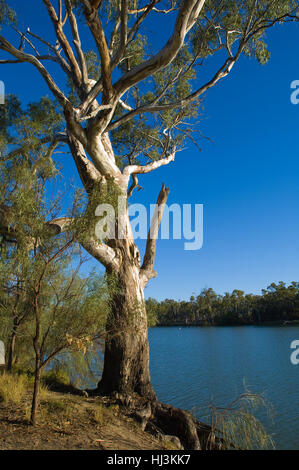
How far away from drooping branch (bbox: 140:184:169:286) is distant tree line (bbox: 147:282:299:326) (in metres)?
33.2

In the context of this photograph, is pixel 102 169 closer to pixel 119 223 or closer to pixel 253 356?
pixel 119 223

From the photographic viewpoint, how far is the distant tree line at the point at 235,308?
4197cm

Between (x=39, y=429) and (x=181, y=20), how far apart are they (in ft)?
15.3

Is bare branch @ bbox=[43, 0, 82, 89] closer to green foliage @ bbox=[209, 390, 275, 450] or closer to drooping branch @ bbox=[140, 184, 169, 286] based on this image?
drooping branch @ bbox=[140, 184, 169, 286]

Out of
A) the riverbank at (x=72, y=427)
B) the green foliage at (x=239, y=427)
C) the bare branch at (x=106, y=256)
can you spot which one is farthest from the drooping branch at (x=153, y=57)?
the green foliage at (x=239, y=427)

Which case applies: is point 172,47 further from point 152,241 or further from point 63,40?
point 152,241

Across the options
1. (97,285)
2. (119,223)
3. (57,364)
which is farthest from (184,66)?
(57,364)

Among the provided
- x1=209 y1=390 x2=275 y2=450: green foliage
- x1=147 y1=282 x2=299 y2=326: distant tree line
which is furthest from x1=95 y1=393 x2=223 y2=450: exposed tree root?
x1=147 y1=282 x2=299 y2=326: distant tree line

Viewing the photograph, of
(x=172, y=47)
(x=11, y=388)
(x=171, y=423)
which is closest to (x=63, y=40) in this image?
(x=172, y=47)

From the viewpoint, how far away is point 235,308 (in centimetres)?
5044

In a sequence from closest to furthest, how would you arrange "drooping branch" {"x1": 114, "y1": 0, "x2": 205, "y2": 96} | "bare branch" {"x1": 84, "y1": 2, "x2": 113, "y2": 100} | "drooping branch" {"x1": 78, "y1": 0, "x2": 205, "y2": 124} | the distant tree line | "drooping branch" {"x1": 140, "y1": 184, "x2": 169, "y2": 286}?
"bare branch" {"x1": 84, "y1": 2, "x2": 113, "y2": 100} → "drooping branch" {"x1": 78, "y1": 0, "x2": 205, "y2": 124} → "drooping branch" {"x1": 114, "y1": 0, "x2": 205, "y2": 96} → "drooping branch" {"x1": 140, "y1": 184, "x2": 169, "y2": 286} → the distant tree line

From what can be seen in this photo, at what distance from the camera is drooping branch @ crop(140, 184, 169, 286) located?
5.81 meters

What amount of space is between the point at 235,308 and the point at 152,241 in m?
47.2

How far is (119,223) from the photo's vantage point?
5.34m
